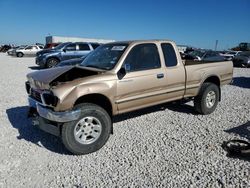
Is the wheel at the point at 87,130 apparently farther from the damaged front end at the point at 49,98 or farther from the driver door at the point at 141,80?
the driver door at the point at 141,80

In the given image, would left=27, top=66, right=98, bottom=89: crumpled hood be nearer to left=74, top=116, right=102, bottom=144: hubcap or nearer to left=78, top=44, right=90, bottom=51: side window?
left=74, top=116, right=102, bottom=144: hubcap

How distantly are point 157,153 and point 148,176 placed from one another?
74 cm

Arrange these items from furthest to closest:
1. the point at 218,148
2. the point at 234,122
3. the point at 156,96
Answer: the point at 234,122
the point at 156,96
the point at 218,148

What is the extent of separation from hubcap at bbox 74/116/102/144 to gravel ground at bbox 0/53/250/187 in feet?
0.89

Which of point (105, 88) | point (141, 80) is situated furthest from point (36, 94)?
point (141, 80)

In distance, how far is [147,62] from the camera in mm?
5105

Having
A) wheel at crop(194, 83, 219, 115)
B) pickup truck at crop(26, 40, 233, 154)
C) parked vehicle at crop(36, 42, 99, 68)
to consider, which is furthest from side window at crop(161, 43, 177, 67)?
parked vehicle at crop(36, 42, 99, 68)

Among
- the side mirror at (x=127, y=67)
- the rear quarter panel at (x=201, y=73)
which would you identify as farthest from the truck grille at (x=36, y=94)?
the rear quarter panel at (x=201, y=73)

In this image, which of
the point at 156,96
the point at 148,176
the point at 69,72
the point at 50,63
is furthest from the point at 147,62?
the point at 50,63

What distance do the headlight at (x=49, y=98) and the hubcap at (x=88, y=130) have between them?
54 centimetres

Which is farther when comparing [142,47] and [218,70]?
[218,70]

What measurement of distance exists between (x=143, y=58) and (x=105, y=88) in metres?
1.18

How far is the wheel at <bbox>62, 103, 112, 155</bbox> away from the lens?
161 inches

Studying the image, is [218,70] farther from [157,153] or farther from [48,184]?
[48,184]
